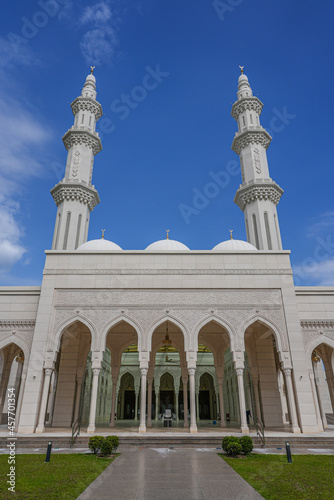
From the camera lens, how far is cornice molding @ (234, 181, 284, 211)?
21.4 meters

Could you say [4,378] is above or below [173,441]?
above

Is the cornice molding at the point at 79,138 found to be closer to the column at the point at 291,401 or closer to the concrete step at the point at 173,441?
the concrete step at the point at 173,441

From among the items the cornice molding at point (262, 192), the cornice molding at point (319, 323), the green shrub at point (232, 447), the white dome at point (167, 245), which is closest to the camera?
the green shrub at point (232, 447)

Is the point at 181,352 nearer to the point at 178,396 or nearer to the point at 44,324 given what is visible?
the point at 44,324

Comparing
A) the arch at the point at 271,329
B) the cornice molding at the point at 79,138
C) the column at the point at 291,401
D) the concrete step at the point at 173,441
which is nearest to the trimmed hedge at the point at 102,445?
the concrete step at the point at 173,441

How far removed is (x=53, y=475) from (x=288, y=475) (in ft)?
14.1

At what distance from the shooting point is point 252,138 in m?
23.2

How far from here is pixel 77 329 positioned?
16047 mm

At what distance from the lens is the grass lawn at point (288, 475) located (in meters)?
5.36

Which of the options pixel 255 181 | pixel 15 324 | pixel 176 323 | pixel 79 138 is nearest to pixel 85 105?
pixel 79 138

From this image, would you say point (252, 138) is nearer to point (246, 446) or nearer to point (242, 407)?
point (242, 407)

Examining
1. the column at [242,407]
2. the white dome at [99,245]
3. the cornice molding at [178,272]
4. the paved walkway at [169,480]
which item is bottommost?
the paved walkway at [169,480]

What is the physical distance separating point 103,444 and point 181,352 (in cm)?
800

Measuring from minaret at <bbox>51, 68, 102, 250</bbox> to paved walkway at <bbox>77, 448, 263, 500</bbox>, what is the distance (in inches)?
551
